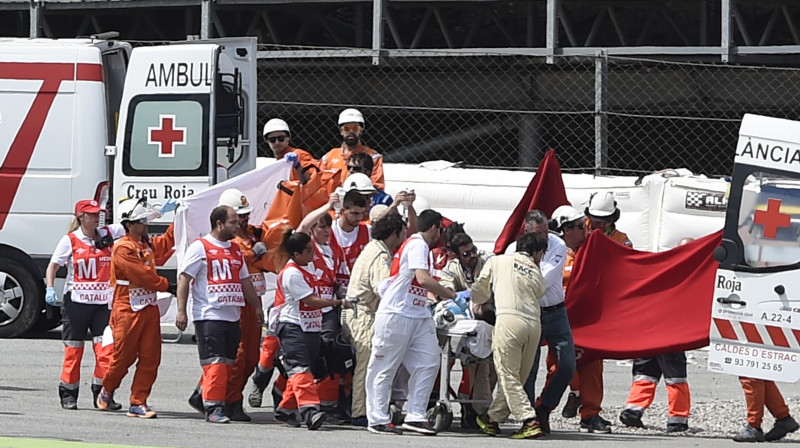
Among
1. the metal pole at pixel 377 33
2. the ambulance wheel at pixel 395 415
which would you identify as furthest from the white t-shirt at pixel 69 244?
the metal pole at pixel 377 33

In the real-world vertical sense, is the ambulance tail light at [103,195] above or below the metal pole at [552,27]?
below

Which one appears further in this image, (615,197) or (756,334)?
(615,197)

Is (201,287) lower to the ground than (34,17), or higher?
lower

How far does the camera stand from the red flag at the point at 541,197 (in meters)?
12.2

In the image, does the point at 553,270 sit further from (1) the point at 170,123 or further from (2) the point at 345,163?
(1) the point at 170,123

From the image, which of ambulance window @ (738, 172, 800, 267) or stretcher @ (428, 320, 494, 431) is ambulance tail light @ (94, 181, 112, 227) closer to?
stretcher @ (428, 320, 494, 431)

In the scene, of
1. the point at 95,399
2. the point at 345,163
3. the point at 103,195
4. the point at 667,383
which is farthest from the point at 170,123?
the point at 667,383

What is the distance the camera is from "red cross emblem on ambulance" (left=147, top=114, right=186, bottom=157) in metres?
15.1

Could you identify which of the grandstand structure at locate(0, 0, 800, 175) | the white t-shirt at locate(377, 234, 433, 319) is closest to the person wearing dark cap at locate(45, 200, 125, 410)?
the white t-shirt at locate(377, 234, 433, 319)

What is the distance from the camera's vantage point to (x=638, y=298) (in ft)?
38.0

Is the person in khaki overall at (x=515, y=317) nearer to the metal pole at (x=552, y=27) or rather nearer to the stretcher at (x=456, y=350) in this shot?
the stretcher at (x=456, y=350)

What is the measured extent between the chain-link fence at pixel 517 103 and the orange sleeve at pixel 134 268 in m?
7.90

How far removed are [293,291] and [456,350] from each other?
1.21 metres

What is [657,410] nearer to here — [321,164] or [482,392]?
[482,392]
